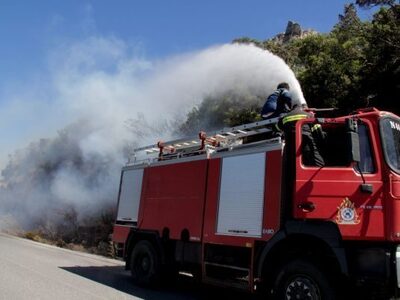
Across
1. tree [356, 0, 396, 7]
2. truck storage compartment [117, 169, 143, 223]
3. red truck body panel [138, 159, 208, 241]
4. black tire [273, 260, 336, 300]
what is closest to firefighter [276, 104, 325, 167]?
black tire [273, 260, 336, 300]

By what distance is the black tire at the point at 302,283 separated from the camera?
5.63 meters

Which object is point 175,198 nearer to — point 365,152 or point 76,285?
point 76,285

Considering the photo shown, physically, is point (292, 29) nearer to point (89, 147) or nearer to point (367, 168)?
point (89, 147)

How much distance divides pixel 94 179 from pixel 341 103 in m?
12.4

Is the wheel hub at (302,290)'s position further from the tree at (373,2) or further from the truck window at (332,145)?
the tree at (373,2)

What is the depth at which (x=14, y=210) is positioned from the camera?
28.8m

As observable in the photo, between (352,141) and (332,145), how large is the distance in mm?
629

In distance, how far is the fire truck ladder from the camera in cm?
781

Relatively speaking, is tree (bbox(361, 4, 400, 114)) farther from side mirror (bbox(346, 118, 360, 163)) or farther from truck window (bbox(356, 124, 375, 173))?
side mirror (bbox(346, 118, 360, 163))

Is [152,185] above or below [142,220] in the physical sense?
above

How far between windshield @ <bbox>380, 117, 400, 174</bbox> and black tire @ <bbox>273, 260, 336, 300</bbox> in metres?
1.58

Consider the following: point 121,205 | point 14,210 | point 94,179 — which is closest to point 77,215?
point 94,179

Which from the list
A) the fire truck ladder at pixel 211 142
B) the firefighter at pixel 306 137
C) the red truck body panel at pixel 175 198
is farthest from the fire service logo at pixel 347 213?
the red truck body panel at pixel 175 198

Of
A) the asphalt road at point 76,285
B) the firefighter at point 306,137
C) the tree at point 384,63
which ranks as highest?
the tree at point 384,63
